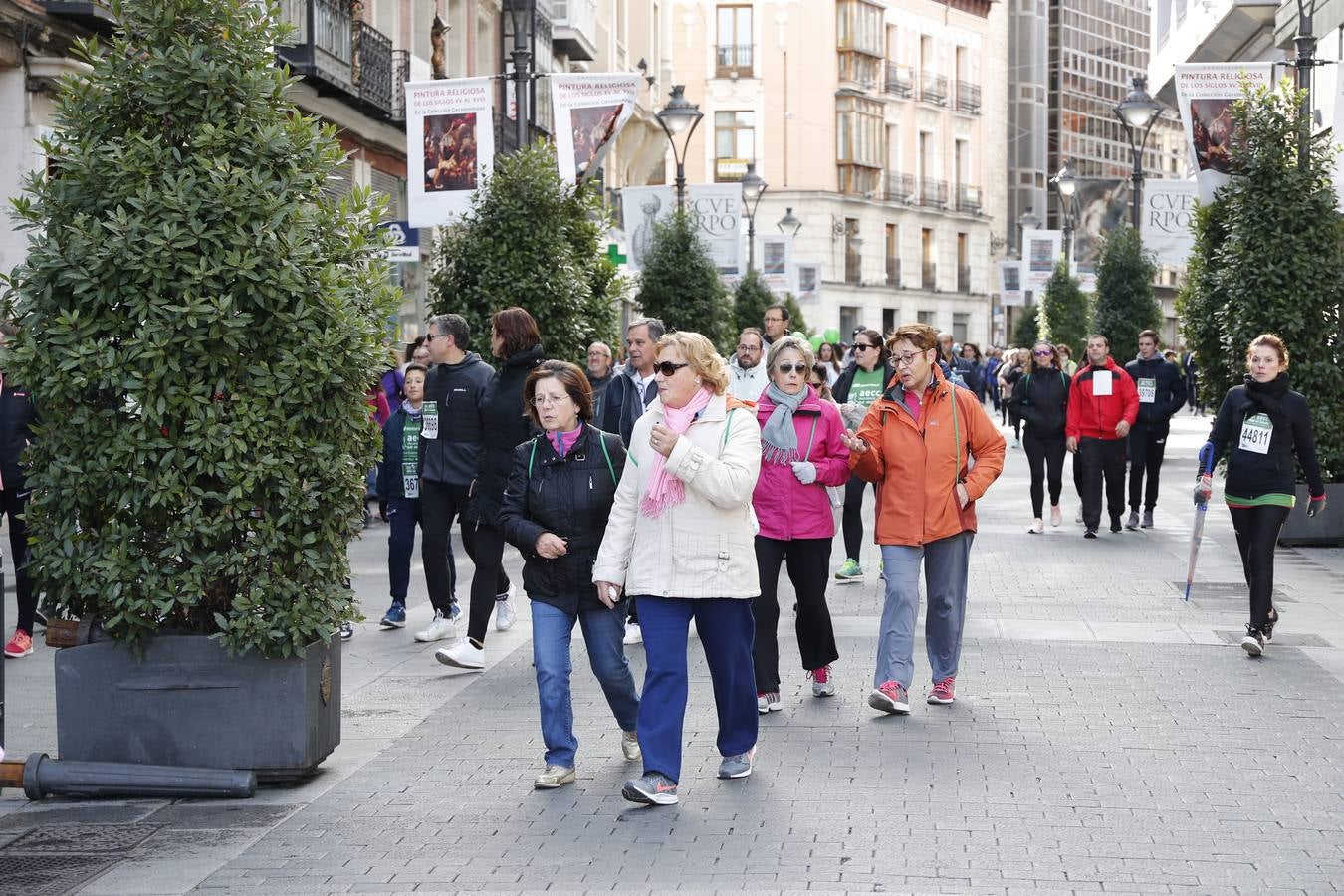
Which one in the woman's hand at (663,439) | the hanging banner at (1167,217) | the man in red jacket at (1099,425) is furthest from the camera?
the hanging banner at (1167,217)

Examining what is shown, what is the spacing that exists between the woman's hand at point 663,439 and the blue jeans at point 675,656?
1.93 feet

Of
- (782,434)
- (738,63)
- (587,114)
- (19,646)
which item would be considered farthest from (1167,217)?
(738,63)

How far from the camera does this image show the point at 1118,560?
1548 centimetres

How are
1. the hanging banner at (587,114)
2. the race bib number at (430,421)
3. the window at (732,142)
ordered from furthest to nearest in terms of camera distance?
the window at (732,142), the hanging banner at (587,114), the race bib number at (430,421)

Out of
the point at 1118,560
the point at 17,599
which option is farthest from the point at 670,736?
the point at 1118,560

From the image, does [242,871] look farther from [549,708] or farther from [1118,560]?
[1118,560]

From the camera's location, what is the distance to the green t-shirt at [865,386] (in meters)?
14.0

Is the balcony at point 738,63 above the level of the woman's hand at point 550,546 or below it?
above

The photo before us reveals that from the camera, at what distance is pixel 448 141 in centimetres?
1908

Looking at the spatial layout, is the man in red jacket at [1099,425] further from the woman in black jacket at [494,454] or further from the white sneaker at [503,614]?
the woman in black jacket at [494,454]

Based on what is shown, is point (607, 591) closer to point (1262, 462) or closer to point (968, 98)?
point (1262, 462)

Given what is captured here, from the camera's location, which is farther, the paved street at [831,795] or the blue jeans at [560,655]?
the blue jeans at [560,655]

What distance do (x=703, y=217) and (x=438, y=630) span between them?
22787mm

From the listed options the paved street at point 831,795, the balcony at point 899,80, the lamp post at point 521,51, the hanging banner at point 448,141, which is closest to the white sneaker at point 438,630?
the paved street at point 831,795
